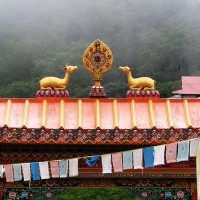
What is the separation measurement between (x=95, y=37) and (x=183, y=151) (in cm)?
5790

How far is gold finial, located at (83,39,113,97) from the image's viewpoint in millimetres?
7980

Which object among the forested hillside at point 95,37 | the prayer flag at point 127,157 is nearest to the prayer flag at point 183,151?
the prayer flag at point 127,157

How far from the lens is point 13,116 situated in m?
7.36

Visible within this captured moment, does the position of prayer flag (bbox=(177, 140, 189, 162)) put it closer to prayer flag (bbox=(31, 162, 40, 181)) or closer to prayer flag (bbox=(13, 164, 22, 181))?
prayer flag (bbox=(31, 162, 40, 181))

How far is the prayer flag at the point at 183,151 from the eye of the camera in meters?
6.64

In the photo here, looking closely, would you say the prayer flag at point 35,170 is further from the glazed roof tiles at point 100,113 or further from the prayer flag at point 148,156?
the prayer flag at point 148,156

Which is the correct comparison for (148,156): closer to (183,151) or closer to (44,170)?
(183,151)

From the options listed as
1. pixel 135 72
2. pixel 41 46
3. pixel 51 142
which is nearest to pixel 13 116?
pixel 51 142

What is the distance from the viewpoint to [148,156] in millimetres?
6648

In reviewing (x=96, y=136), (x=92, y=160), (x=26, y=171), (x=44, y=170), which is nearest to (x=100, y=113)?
(x=96, y=136)

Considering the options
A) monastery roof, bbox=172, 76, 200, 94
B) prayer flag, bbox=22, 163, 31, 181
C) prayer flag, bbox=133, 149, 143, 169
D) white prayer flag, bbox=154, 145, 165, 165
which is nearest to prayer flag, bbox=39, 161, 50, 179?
prayer flag, bbox=22, 163, 31, 181

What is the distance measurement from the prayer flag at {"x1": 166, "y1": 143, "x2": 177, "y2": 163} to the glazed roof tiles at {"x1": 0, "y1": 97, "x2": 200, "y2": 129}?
411 mm

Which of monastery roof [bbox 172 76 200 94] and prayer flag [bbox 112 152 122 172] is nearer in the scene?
prayer flag [bbox 112 152 122 172]

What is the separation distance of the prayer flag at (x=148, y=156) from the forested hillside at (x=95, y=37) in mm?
37212
